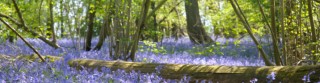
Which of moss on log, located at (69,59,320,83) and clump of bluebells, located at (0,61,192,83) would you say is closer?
clump of bluebells, located at (0,61,192,83)

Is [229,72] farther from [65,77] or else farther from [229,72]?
[65,77]

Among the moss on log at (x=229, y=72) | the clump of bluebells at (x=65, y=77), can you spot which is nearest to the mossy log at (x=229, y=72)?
the moss on log at (x=229, y=72)

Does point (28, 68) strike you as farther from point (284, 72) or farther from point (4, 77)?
point (284, 72)

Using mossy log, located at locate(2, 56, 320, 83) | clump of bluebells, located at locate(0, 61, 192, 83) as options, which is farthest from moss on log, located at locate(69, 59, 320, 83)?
clump of bluebells, located at locate(0, 61, 192, 83)

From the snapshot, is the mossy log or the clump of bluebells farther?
the mossy log

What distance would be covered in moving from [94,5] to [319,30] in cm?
520

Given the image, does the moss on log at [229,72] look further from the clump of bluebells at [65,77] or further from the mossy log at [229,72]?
the clump of bluebells at [65,77]

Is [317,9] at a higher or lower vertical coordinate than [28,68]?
higher

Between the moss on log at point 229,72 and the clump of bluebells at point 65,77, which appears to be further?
the moss on log at point 229,72

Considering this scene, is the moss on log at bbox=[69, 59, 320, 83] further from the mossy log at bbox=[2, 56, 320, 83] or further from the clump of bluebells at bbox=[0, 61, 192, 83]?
the clump of bluebells at bbox=[0, 61, 192, 83]

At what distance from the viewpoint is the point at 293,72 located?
414 cm

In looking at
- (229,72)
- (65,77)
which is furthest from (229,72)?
(65,77)

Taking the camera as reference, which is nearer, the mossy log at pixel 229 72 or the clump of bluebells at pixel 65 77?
the clump of bluebells at pixel 65 77

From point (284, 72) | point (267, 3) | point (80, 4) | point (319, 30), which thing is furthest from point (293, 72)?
point (80, 4)
